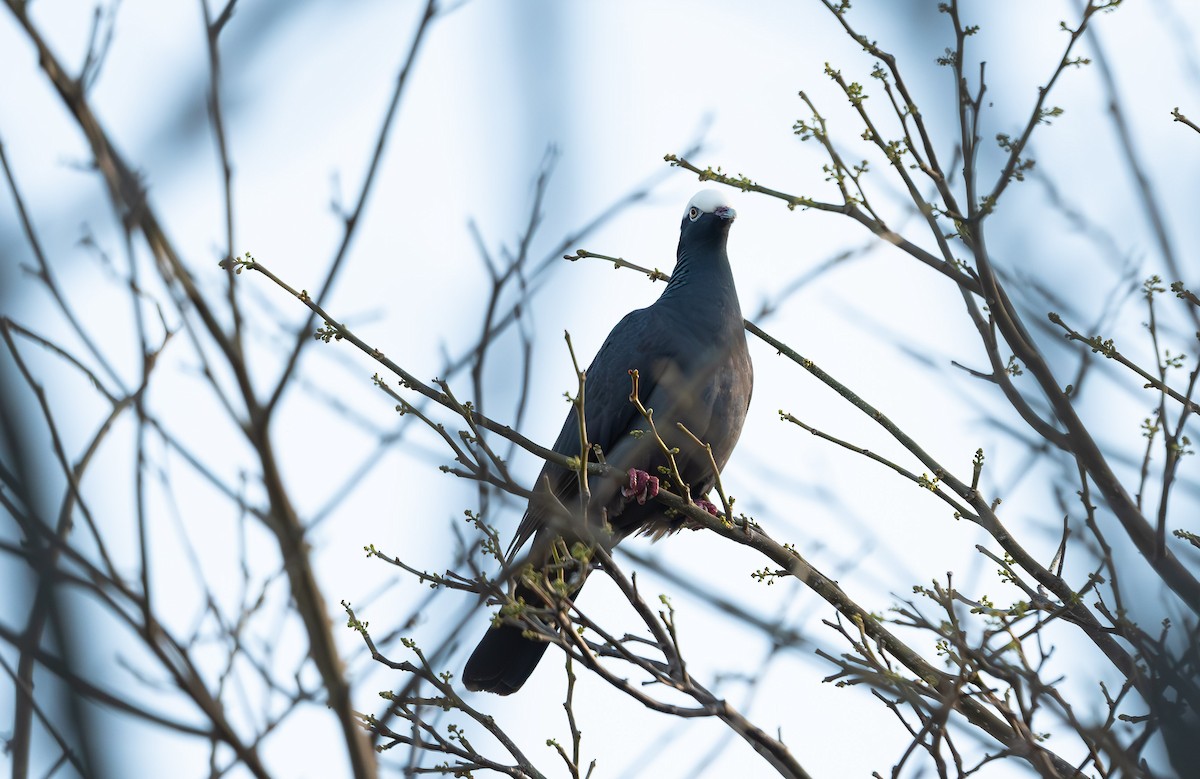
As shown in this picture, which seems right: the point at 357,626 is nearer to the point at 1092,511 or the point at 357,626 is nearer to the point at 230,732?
the point at 230,732

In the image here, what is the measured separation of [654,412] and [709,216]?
1.32 metres

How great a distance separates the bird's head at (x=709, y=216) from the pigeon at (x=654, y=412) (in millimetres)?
154

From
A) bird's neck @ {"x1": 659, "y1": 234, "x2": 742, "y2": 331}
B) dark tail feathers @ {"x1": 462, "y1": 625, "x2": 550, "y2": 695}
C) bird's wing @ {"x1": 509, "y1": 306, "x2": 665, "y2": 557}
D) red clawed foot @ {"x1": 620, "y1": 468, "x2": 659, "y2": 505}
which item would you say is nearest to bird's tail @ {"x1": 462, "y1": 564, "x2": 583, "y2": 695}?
dark tail feathers @ {"x1": 462, "y1": 625, "x2": 550, "y2": 695}

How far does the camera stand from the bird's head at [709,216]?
678 centimetres

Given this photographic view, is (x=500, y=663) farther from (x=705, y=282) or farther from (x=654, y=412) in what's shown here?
(x=705, y=282)

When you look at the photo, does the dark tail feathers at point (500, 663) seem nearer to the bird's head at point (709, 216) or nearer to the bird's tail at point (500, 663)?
the bird's tail at point (500, 663)

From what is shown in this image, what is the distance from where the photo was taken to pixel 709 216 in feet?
22.3

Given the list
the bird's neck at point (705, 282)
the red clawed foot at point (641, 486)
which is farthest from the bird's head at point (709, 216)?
the red clawed foot at point (641, 486)

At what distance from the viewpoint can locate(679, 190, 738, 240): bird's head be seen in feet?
22.2

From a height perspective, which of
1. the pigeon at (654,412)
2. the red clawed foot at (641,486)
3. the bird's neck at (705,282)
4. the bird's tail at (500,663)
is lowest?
the bird's tail at (500,663)

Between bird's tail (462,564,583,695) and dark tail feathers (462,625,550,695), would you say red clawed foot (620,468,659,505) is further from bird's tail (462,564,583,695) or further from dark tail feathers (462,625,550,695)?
dark tail feathers (462,625,550,695)

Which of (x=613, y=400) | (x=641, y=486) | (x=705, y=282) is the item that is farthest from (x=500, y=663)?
(x=705, y=282)

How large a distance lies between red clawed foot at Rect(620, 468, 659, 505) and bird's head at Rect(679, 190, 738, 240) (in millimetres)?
1597

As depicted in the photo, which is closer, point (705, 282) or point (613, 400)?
point (613, 400)
